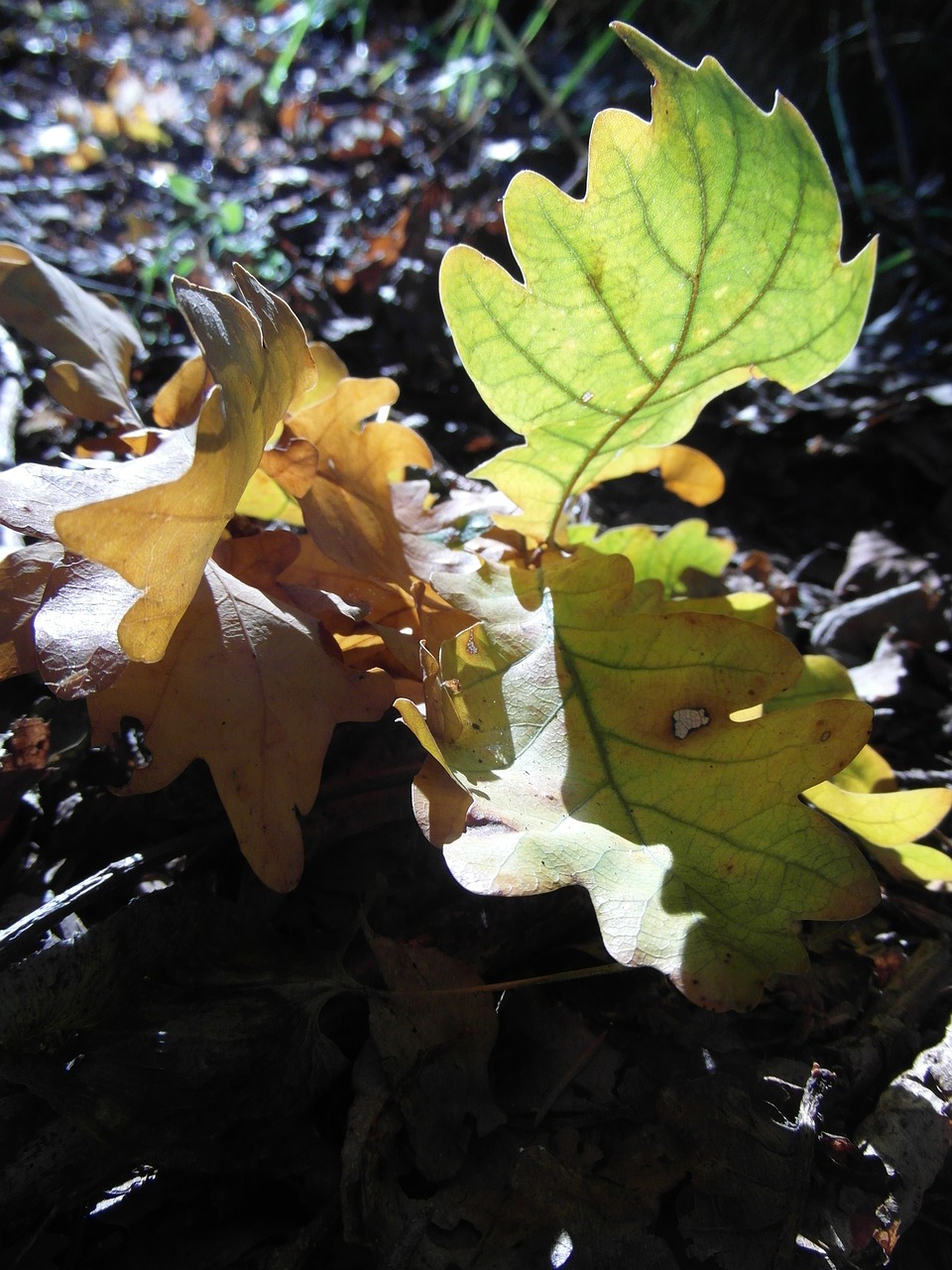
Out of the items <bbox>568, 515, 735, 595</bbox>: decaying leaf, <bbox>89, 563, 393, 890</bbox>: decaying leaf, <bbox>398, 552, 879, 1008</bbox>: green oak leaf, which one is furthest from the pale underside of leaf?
<bbox>568, 515, 735, 595</bbox>: decaying leaf

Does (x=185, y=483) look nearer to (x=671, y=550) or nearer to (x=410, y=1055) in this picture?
(x=410, y=1055)

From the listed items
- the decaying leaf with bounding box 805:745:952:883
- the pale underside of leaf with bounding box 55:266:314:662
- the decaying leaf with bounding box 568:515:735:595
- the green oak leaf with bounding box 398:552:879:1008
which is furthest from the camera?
the decaying leaf with bounding box 568:515:735:595

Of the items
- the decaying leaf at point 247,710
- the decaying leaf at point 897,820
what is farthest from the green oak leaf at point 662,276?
the decaying leaf at point 897,820

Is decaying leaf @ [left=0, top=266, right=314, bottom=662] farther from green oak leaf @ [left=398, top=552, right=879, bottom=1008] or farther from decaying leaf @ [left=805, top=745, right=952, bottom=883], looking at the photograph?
decaying leaf @ [left=805, top=745, right=952, bottom=883]

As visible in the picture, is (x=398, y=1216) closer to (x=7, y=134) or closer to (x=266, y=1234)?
(x=266, y=1234)

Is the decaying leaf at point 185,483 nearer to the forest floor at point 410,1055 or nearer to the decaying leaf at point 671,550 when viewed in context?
the forest floor at point 410,1055

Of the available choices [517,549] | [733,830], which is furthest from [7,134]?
[733,830]

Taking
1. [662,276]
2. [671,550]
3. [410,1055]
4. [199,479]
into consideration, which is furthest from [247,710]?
[671,550]
